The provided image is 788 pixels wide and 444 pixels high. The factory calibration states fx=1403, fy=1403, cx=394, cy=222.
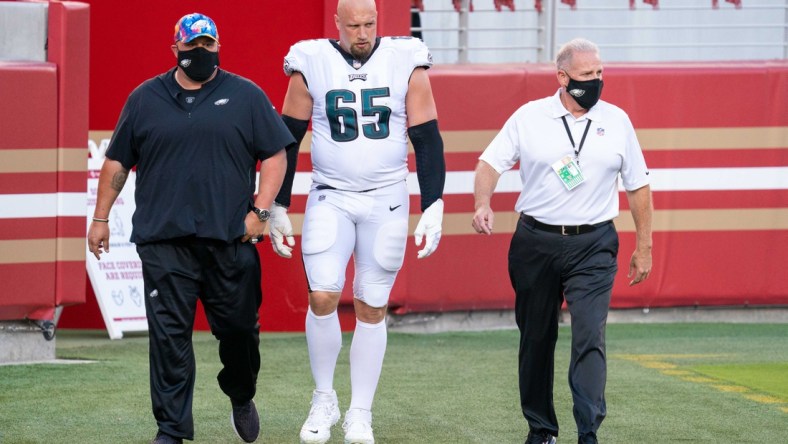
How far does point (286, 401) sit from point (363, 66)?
7.83ft

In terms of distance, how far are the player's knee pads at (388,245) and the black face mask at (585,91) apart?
105 cm

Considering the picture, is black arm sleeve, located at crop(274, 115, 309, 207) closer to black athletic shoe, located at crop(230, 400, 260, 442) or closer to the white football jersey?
the white football jersey

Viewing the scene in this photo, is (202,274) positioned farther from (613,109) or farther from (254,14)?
(254,14)

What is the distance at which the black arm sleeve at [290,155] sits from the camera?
22.4 feet

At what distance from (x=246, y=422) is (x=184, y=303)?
0.73 m

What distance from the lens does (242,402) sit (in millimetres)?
6762

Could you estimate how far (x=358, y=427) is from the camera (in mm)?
6602

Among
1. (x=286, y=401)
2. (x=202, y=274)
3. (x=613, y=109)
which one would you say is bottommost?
(x=286, y=401)

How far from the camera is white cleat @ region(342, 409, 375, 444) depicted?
656 cm

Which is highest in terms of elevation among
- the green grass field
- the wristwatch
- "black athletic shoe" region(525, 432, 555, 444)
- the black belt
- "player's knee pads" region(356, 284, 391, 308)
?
the wristwatch

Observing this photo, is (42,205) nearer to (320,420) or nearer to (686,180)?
(320,420)

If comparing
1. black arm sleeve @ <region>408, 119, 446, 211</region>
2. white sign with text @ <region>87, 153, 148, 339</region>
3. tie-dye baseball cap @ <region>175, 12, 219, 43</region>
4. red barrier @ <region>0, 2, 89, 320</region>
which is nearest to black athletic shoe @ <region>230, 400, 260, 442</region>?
black arm sleeve @ <region>408, 119, 446, 211</region>

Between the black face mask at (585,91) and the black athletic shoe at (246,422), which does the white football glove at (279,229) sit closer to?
the black athletic shoe at (246,422)

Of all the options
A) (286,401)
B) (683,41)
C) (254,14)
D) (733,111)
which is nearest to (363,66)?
(286,401)
